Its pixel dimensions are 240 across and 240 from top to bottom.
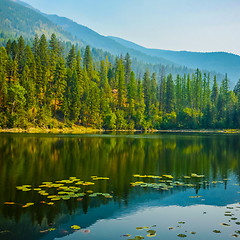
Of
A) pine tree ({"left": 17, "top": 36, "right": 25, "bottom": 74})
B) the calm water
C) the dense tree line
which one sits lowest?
the calm water

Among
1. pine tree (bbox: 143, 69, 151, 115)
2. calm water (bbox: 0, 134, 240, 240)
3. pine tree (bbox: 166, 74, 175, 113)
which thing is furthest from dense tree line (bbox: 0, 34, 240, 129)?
calm water (bbox: 0, 134, 240, 240)

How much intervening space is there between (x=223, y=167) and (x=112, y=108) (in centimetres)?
9419

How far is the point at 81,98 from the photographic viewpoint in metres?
105

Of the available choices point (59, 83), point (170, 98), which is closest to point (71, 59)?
point (59, 83)

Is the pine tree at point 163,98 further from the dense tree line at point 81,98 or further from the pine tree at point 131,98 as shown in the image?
the pine tree at point 131,98

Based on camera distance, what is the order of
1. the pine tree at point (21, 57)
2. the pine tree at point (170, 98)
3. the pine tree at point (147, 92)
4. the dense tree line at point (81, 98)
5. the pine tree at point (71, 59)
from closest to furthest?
the dense tree line at point (81, 98)
the pine tree at point (21, 57)
the pine tree at point (71, 59)
the pine tree at point (147, 92)
the pine tree at point (170, 98)

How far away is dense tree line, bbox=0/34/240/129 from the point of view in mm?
76875

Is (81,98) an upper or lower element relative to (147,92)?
lower

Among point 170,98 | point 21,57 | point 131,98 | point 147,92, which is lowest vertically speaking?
point 131,98

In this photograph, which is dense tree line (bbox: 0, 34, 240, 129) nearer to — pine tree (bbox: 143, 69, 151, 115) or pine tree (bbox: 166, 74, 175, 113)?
pine tree (bbox: 166, 74, 175, 113)

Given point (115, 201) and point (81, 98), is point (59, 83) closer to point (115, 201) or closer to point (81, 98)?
point (81, 98)

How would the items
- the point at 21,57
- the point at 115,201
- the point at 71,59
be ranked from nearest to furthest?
the point at 115,201 < the point at 21,57 < the point at 71,59

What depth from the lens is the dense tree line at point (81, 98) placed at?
252 ft

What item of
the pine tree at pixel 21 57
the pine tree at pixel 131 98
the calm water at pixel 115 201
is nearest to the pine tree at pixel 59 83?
the pine tree at pixel 21 57
